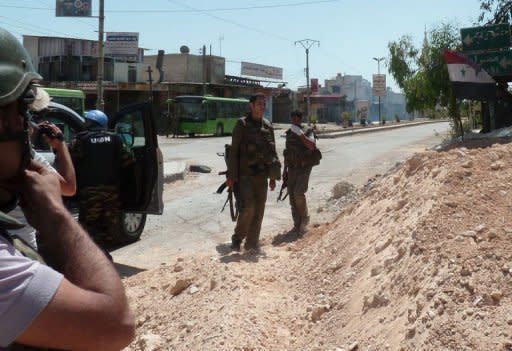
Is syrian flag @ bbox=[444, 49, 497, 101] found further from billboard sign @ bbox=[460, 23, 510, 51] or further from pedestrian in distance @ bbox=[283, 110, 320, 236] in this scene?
pedestrian in distance @ bbox=[283, 110, 320, 236]

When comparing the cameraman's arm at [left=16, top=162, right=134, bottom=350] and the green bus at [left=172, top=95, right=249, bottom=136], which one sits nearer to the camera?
the cameraman's arm at [left=16, top=162, right=134, bottom=350]

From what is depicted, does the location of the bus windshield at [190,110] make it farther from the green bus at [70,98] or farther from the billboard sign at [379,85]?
the billboard sign at [379,85]

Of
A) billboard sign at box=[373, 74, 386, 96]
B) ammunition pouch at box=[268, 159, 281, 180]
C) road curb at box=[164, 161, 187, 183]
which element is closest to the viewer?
ammunition pouch at box=[268, 159, 281, 180]

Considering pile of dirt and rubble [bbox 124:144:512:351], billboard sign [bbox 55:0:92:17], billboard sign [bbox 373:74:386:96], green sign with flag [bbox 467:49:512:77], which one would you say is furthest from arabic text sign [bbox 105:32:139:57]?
pile of dirt and rubble [bbox 124:144:512:351]

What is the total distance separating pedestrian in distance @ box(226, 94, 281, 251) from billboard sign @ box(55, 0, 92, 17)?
29.6 meters

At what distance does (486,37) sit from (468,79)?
6.89ft

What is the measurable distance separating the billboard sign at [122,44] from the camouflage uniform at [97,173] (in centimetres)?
3990

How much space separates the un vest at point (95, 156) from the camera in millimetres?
5371

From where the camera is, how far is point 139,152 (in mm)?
6234

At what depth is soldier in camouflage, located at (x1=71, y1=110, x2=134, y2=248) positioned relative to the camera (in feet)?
17.6

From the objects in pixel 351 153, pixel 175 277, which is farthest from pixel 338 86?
pixel 175 277

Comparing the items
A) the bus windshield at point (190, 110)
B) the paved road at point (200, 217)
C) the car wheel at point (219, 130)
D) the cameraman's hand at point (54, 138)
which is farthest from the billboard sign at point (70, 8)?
the cameraman's hand at point (54, 138)

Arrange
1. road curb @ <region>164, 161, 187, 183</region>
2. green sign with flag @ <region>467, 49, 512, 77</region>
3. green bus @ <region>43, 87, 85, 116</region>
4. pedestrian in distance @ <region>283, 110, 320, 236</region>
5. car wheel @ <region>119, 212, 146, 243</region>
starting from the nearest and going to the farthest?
1. car wheel @ <region>119, 212, 146, 243</region>
2. pedestrian in distance @ <region>283, 110, 320, 236</region>
3. green sign with flag @ <region>467, 49, 512, 77</region>
4. road curb @ <region>164, 161, 187, 183</region>
5. green bus @ <region>43, 87, 85, 116</region>

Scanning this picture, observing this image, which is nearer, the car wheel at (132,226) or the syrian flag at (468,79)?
the car wheel at (132,226)
